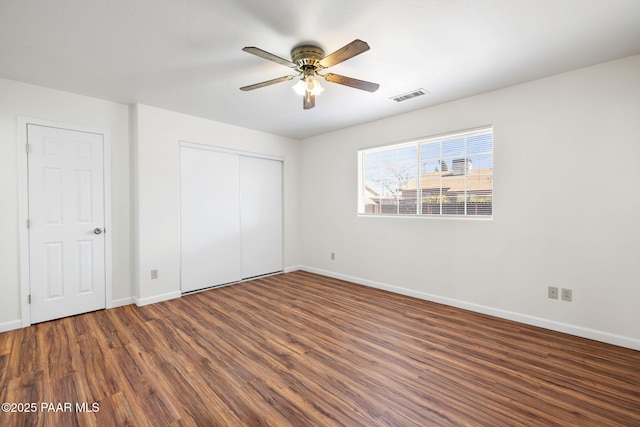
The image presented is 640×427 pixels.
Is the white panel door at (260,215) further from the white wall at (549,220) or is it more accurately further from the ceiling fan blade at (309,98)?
the ceiling fan blade at (309,98)

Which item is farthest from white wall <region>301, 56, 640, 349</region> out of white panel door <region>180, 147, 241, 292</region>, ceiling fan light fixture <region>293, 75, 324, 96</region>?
white panel door <region>180, 147, 241, 292</region>

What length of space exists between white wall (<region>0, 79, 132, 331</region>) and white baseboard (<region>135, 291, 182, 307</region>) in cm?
24

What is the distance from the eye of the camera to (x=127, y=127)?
362 cm

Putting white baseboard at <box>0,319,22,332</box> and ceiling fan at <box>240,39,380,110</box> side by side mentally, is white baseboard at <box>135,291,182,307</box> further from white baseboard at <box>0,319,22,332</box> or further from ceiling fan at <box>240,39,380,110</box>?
ceiling fan at <box>240,39,380,110</box>

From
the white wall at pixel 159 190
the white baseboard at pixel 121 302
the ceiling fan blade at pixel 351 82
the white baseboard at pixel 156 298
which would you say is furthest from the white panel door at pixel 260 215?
the ceiling fan blade at pixel 351 82

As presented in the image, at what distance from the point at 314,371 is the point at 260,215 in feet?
10.6

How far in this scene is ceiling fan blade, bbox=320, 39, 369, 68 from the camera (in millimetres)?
1812

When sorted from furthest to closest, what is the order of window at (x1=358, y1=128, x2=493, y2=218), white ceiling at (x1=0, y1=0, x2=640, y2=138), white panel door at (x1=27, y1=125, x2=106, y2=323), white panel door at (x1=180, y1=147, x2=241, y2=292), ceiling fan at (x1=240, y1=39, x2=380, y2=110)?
white panel door at (x1=180, y1=147, x2=241, y2=292)
window at (x1=358, y1=128, x2=493, y2=218)
white panel door at (x1=27, y1=125, x2=106, y2=323)
ceiling fan at (x1=240, y1=39, x2=380, y2=110)
white ceiling at (x1=0, y1=0, x2=640, y2=138)

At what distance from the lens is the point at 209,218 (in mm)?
4262

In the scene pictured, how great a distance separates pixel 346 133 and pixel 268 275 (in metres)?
2.87

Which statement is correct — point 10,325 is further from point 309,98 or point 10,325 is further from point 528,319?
point 528,319

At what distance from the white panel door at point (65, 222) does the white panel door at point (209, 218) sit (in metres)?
0.95

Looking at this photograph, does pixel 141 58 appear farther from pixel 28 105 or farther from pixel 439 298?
pixel 439 298

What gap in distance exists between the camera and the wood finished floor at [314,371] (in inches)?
65.7
